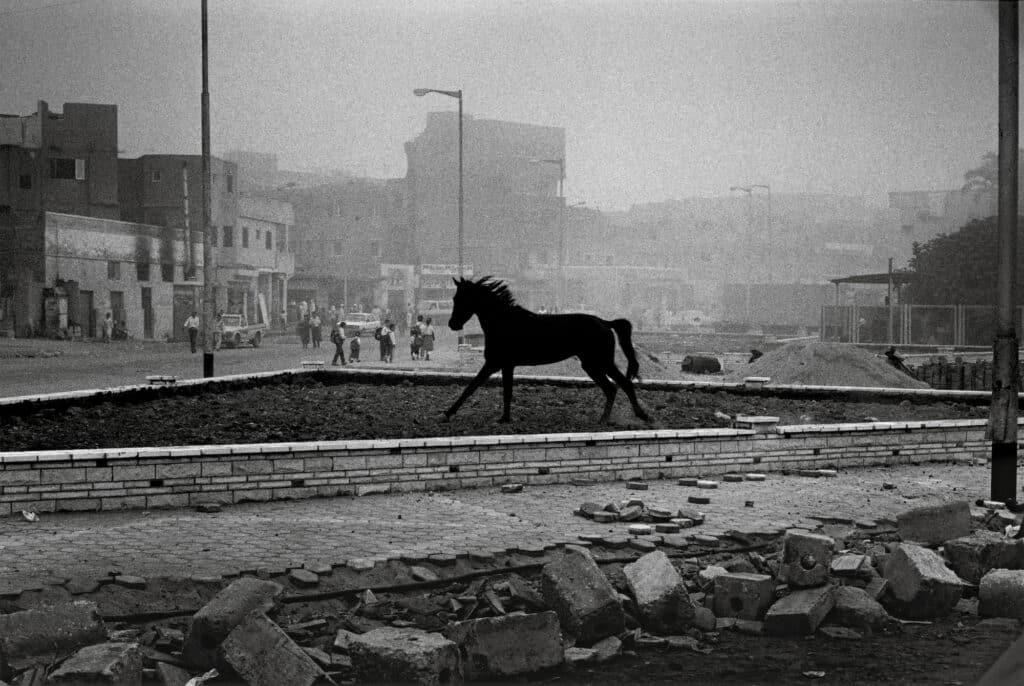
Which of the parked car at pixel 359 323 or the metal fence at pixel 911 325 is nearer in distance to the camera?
the parked car at pixel 359 323

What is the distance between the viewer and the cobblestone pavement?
215 inches

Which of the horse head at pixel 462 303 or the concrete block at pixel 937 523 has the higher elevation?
the horse head at pixel 462 303

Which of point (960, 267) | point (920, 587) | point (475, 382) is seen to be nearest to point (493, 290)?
point (475, 382)

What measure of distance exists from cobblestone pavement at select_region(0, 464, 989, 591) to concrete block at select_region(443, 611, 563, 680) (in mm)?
1496

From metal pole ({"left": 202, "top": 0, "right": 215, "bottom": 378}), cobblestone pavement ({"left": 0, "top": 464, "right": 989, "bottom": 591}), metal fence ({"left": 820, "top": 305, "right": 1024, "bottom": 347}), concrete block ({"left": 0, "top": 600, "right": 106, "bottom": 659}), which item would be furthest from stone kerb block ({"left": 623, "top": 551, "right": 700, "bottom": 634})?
metal fence ({"left": 820, "top": 305, "right": 1024, "bottom": 347})

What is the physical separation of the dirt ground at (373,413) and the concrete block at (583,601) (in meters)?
4.28

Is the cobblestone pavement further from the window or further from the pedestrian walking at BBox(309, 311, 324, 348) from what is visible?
the pedestrian walking at BBox(309, 311, 324, 348)

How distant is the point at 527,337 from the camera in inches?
384

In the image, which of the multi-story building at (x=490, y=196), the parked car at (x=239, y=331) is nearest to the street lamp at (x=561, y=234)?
the multi-story building at (x=490, y=196)

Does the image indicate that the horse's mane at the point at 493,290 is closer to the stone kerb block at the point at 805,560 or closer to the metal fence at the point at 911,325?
the stone kerb block at the point at 805,560

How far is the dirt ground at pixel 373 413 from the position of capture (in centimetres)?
860

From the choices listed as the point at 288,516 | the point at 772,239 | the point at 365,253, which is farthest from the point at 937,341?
the point at 288,516

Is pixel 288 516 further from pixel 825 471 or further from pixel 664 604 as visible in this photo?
pixel 825 471

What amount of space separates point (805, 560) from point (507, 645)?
6.22 feet
